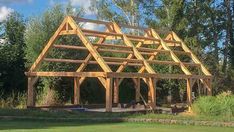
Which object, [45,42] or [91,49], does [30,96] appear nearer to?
[91,49]

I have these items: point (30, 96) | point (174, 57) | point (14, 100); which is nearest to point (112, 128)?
point (30, 96)

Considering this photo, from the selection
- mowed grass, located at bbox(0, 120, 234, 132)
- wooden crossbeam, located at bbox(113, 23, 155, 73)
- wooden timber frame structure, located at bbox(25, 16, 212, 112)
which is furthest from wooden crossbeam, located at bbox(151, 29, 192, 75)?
mowed grass, located at bbox(0, 120, 234, 132)

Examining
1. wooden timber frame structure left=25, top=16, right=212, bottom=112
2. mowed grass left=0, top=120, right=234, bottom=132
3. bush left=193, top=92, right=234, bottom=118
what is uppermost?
wooden timber frame structure left=25, top=16, right=212, bottom=112

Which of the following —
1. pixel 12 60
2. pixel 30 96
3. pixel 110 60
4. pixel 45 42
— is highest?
pixel 45 42

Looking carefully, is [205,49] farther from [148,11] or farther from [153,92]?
[153,92]

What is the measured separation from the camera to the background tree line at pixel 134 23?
33562 millimetres

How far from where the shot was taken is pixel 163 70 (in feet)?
123

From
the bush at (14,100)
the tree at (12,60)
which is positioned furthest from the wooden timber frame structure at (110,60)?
the tree at (12,60)

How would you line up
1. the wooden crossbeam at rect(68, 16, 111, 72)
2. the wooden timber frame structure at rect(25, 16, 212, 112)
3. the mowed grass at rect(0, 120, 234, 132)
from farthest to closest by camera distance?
the wooden timber frame structure at rect(25, 16, 212, 112)
the wooden crossbeam at rect(68, 16, 111, 72)
the mowed grass at rect(0, 120, 234, 132)

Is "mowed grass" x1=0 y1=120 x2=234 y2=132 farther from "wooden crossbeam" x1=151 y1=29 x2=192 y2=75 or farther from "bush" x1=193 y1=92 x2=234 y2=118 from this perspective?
"wooden crossbeam" x1=151 y1=29 x2=192 y2=75

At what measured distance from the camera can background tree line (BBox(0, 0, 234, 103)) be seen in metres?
33.6

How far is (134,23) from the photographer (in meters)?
46.6

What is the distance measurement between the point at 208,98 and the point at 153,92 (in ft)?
11.5

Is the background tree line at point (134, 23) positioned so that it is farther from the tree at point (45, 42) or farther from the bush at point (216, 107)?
the bush at point (216, 107)
